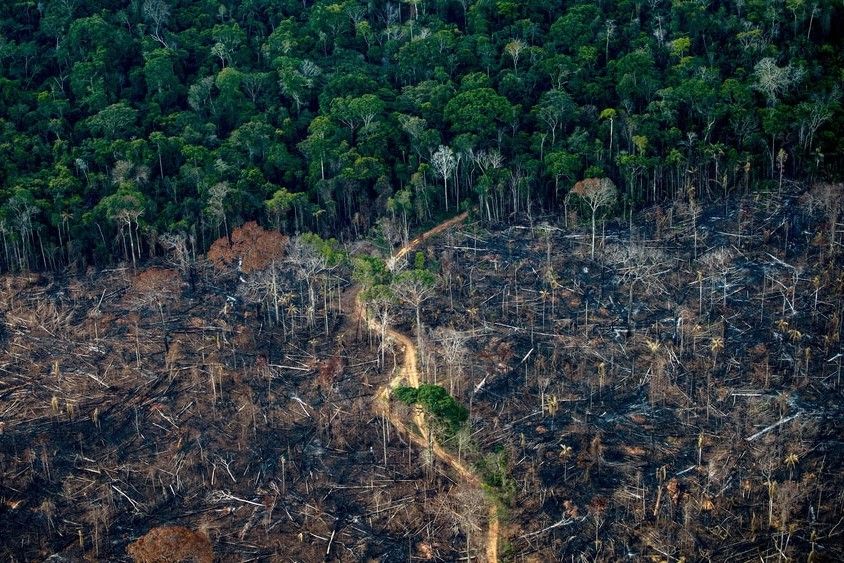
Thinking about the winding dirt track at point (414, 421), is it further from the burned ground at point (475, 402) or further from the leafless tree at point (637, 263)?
the leafless tree at point (637, 263)

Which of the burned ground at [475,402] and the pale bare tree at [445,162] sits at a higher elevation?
the pale bare tree at [445,162]

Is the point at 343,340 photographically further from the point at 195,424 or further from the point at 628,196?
the point at 628,196

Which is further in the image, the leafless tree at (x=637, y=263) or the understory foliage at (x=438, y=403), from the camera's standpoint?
the leafless tree at (x=637, y=263)

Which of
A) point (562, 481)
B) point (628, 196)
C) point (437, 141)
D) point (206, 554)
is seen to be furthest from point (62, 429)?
point (628, 196)

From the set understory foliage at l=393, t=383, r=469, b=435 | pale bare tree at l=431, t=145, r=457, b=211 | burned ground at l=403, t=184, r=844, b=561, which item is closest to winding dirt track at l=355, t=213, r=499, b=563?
burned ground at l=403, t=184, r=844, b=561

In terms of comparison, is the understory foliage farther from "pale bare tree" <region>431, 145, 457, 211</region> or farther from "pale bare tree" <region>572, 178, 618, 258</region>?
"pale bare tree" <region>431, 145, 457, 211</region>

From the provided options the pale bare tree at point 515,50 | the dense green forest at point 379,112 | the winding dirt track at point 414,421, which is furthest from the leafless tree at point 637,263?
the pale bare tree at point 515,50

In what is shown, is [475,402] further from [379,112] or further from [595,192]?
[379,112]
